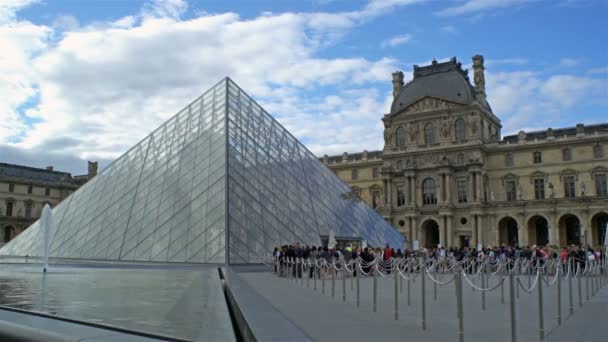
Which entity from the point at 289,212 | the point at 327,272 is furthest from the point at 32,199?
the point at 327,272

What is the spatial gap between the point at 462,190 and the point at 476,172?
8.75ft

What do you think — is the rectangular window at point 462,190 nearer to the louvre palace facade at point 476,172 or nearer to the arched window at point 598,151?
the louvre palace facade at point 476,172

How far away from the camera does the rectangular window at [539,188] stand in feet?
170

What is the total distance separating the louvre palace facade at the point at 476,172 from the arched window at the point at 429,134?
0.11m

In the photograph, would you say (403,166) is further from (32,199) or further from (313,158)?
(32,199)

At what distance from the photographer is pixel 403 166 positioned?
5741 centimetres

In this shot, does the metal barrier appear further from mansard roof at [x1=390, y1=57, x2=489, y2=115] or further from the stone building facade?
the stone building facade

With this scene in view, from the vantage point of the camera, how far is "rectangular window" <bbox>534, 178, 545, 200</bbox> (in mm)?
51750

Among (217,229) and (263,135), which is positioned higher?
(263,135)

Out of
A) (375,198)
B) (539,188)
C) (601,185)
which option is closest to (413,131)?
(375,198)

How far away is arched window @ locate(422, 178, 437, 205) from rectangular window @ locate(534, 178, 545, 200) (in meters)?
9.71

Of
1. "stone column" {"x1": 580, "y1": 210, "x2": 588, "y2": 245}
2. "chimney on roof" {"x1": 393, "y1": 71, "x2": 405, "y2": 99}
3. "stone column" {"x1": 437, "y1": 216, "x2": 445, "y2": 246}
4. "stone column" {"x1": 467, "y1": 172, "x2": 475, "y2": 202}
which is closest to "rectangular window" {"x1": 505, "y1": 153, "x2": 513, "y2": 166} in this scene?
"stone column" {"x1": 467, "y1": 172, "x2": 475, "y2": 202}

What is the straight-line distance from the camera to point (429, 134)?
184ft

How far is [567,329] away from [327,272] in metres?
10.4
